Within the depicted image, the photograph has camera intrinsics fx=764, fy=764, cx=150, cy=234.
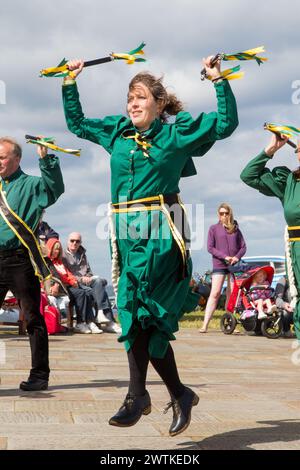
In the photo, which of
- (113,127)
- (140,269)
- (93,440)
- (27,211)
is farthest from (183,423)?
(27,211)

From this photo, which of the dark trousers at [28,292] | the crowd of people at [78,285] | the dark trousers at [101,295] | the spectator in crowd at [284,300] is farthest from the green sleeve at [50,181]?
the dark trousers at [101,295]

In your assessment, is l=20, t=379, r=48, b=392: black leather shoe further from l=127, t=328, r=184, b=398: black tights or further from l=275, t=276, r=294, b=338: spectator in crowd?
l=275, t=276, r=294, b=338: spectator in crowd

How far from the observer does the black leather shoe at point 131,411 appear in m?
4.09

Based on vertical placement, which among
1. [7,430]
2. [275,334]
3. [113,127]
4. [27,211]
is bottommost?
[275,334]

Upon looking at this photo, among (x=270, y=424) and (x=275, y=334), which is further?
(x=275, y=334)

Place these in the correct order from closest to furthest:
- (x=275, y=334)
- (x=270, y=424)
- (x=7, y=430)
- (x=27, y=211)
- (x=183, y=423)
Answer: (x=183, y=423) < (x=7, y=430) < (x=270, y=424) < (x=27, y=211) < (x=275, y=334)

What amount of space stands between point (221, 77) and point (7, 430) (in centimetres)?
242

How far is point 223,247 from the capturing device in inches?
517

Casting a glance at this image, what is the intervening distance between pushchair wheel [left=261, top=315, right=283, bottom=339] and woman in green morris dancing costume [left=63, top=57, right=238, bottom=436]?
834 cm

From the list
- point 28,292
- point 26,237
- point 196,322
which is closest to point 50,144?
point 26,237

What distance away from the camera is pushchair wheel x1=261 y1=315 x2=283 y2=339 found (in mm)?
12703
